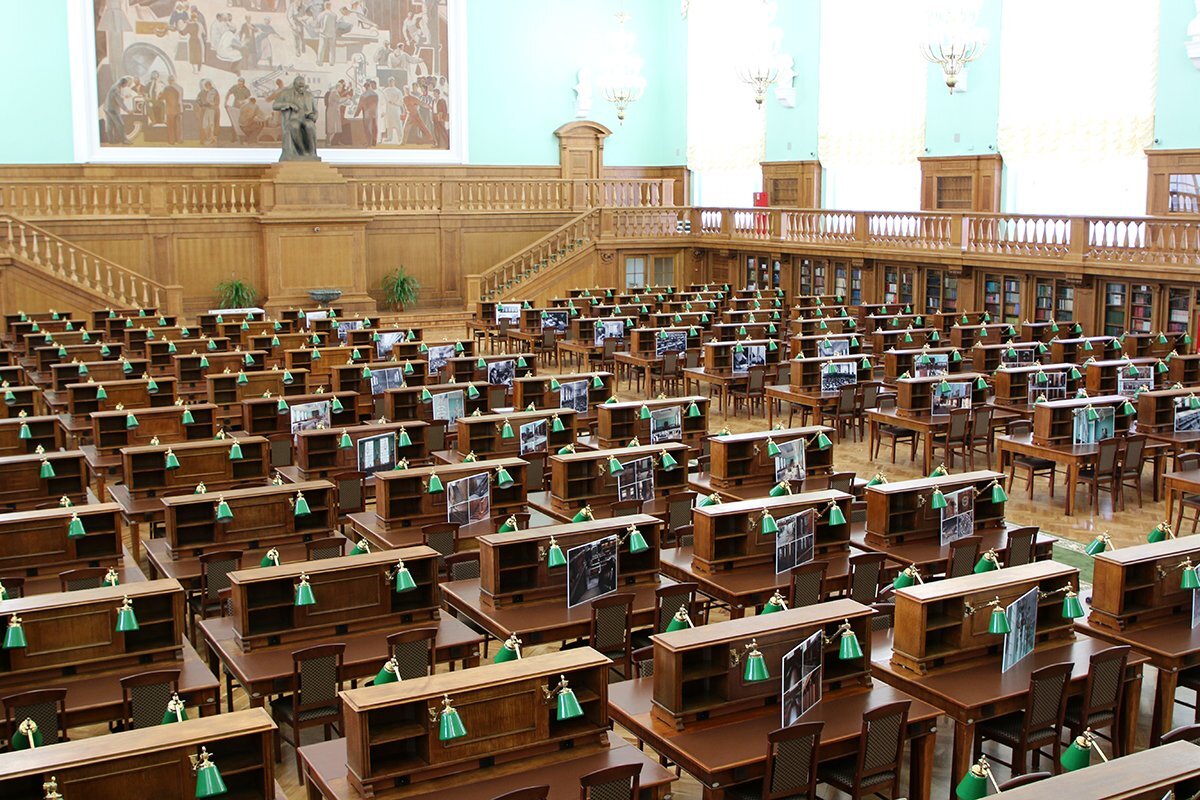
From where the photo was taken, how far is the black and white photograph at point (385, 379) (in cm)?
1694

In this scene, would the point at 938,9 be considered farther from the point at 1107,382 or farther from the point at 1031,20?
the point at 1107,382

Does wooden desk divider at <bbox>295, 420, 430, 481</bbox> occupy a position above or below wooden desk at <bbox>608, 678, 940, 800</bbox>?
above

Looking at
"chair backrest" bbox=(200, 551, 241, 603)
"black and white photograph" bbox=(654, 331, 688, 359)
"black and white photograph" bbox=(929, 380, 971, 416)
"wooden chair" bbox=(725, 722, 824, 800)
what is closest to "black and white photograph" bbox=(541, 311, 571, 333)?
"black and white photograph" bbox=(654, 331, 688, 359)

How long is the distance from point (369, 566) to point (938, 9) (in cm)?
1714

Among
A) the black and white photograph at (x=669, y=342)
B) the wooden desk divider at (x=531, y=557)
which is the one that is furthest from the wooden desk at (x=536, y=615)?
the black and white photograph at (x=669, y=342)

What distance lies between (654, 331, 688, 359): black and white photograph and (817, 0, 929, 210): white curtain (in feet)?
34.4

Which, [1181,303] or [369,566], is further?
[1181,303]

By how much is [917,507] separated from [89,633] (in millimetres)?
6498

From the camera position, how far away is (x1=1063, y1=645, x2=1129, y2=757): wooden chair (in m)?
7.83

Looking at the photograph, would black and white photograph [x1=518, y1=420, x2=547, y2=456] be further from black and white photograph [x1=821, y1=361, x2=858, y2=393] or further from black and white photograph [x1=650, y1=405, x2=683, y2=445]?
black and white photograph [x1=821, y1=361, x2=858, y2=393]

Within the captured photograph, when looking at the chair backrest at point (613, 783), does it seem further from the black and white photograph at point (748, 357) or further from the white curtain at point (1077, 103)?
the white curtain at point (1077, 103)

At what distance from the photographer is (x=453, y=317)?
30609 mm

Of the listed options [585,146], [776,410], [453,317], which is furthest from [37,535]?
[585,146]

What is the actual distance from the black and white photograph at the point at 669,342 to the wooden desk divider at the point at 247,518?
33.3 feet
